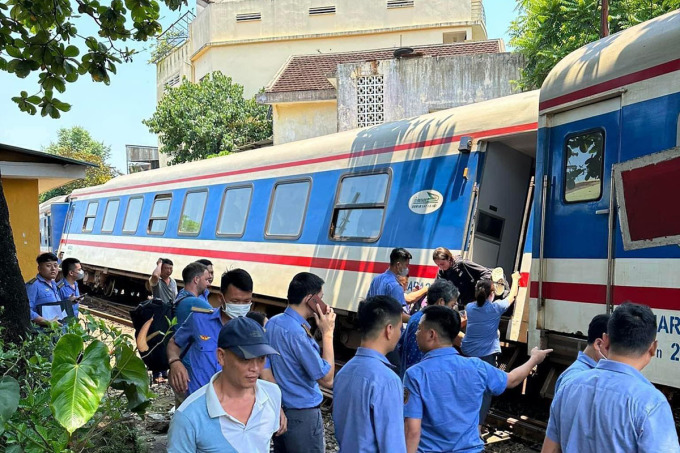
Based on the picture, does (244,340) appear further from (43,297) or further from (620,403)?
(43,297)

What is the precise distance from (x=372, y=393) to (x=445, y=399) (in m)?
0.43

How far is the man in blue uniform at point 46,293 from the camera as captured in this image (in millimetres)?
6711

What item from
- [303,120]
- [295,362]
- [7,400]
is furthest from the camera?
[303,120]

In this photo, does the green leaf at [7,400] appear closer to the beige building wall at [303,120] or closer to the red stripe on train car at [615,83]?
the red stripe on train car at [615,83]

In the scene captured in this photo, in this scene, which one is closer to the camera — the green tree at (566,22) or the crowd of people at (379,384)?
the crowd of people at (379,384)

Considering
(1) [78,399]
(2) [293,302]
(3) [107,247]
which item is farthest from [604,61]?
(3) [107,247]

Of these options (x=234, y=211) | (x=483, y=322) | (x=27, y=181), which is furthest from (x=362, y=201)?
(x=27, y=181)

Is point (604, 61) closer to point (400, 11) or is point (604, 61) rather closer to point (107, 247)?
point (107, 247)

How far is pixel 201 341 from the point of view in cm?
448

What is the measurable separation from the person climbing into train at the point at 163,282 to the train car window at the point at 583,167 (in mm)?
5340

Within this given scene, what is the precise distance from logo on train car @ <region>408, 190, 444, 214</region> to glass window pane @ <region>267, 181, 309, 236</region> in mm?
2310

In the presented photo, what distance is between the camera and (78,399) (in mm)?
3361

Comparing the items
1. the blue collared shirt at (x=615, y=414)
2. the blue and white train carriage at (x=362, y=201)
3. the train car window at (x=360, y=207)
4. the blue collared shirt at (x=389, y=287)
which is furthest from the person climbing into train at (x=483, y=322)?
the train car window at (x=360, y=207)

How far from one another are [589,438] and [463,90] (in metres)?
18.7
